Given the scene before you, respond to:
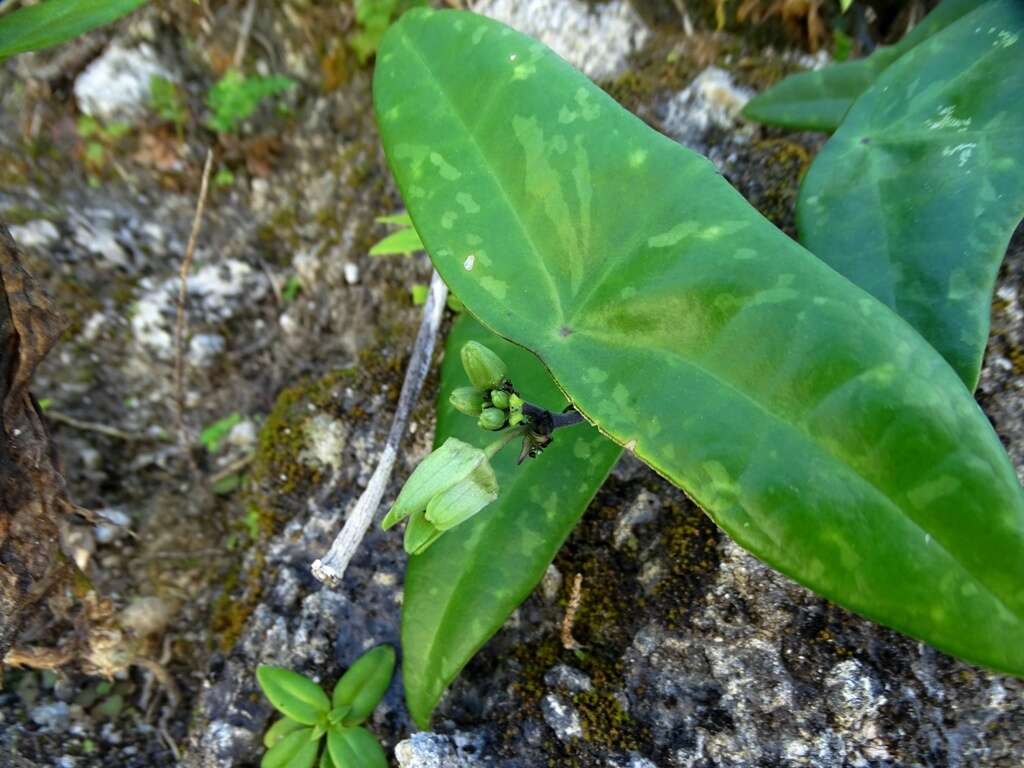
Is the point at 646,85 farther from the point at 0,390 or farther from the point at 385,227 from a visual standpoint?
the point at 0,390

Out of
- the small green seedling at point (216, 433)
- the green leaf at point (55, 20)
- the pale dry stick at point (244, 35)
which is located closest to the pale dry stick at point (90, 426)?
the small green seedling at point (216, 433)

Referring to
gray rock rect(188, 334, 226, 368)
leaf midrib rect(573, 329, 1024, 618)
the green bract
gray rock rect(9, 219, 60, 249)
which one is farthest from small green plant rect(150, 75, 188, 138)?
leaf midrib rect(573, 329, 1024, 618)

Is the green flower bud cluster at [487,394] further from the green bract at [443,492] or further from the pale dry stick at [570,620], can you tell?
the pale dry stick at [570,620]

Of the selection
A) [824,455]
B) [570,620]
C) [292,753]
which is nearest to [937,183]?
[824,455]

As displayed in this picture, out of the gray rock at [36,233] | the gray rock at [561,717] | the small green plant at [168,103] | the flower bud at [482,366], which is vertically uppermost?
the small green plant at [168,103]

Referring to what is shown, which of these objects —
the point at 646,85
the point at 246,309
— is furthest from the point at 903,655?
the point at 246,309

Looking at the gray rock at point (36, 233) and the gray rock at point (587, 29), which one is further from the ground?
the gray rock at point (587, 29)

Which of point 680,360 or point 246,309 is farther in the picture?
point 246,309
